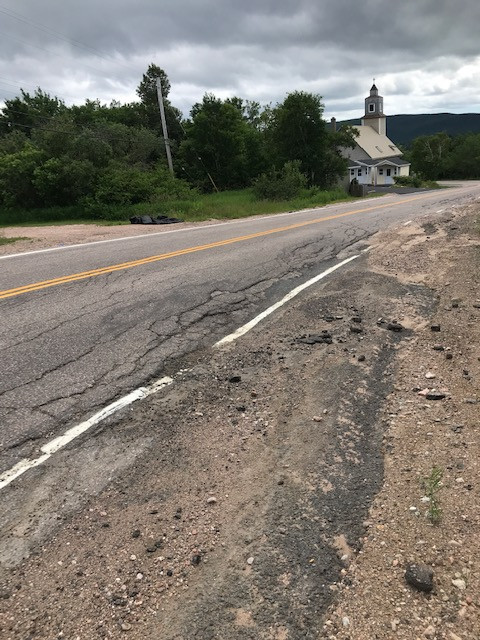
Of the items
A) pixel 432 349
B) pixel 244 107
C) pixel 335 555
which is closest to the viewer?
pixel 335 555

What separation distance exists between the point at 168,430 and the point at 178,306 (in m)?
3.12

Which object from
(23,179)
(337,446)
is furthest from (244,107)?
(337,446)

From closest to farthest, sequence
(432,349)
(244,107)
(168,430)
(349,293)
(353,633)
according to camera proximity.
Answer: (353,633) → (168,430) → (432,349) → (349,293) → (244,107)

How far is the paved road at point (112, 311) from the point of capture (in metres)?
4.16

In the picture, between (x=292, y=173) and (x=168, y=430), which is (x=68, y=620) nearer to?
(x=168, y=430)

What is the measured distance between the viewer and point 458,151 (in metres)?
91.9

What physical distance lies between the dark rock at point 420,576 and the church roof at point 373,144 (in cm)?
Result: 8244

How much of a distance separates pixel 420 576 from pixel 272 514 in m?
0.92

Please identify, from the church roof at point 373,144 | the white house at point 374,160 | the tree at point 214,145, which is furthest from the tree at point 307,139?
the church roof at point 373,144

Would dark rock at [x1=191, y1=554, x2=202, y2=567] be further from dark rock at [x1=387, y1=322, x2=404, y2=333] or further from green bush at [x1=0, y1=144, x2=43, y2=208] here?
green bush at [x1=0, y1=144, x2=43, y2=208]

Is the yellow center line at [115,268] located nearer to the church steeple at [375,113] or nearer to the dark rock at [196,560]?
the dark rock at [196,560]

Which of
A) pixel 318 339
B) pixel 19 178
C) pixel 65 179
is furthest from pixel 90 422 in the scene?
pixel 19 178

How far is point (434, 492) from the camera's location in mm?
2951

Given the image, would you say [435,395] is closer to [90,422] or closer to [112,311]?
[90,422]
